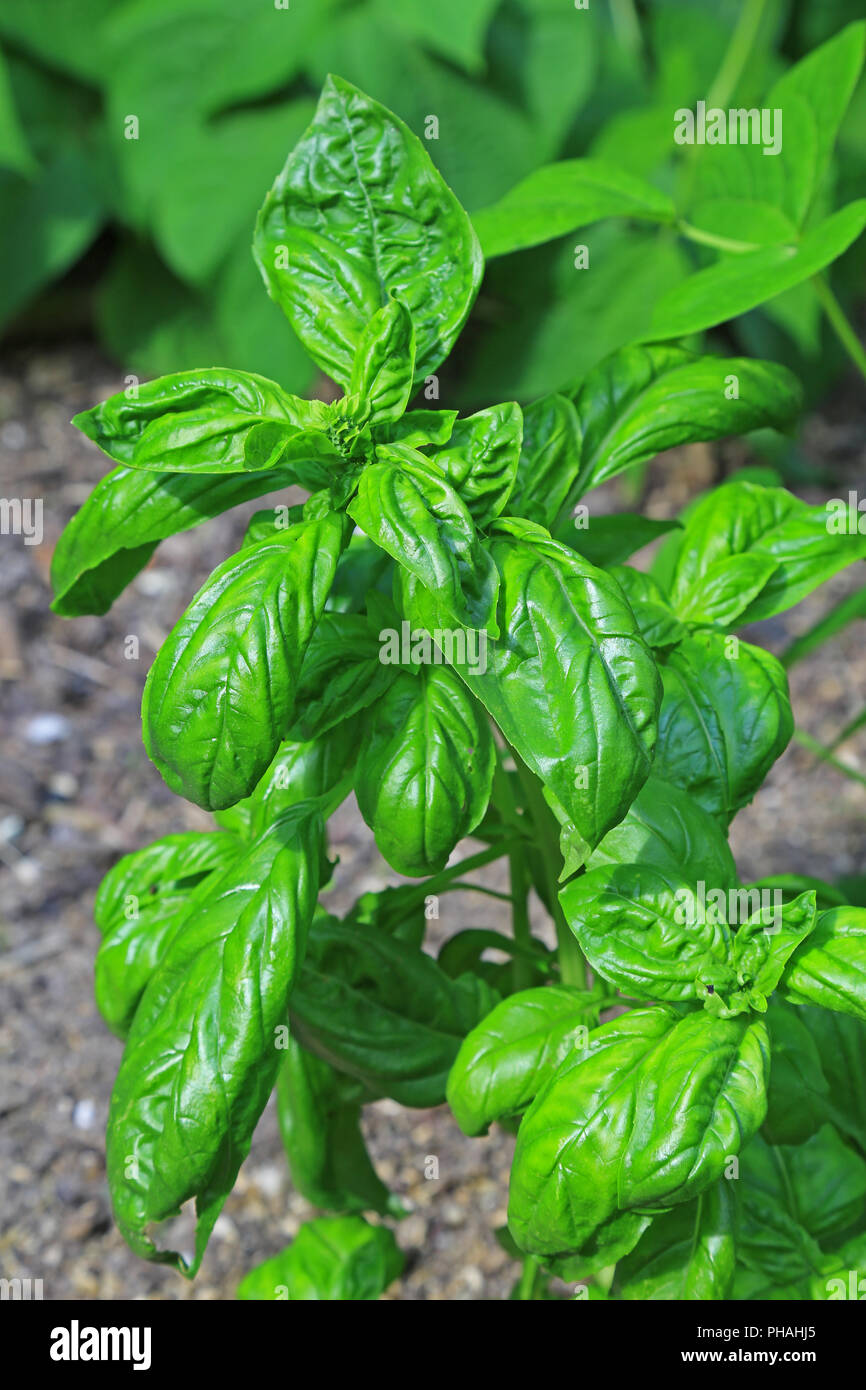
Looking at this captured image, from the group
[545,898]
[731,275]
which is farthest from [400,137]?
[545,898]

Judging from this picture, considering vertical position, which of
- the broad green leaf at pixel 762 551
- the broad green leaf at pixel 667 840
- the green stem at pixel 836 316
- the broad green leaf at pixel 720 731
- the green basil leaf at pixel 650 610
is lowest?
the broad green leaf at pixel 667 840

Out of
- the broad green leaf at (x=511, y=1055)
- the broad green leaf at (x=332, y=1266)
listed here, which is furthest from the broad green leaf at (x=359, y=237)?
the broad green leaf at (x=332, y=1266)

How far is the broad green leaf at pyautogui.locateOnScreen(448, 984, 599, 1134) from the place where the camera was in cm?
94

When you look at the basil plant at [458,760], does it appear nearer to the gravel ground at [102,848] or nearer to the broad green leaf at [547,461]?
the broad green leaf at [547,461]

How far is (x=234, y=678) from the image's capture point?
31.2 inches

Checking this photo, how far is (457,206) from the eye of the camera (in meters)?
0.92

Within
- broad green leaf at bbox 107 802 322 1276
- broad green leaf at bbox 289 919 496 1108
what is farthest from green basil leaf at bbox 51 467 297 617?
broad green leaf at bbox 289 919 496 1108

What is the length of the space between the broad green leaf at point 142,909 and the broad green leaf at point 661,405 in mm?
394

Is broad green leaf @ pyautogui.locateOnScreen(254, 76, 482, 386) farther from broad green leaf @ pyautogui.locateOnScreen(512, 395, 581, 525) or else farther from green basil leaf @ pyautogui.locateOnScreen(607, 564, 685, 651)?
green basil leaf @ pyautogui.locateOnScreen(607, 564, 685, 651)

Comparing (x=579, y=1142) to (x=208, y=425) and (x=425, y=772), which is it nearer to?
(x=425, y=772)

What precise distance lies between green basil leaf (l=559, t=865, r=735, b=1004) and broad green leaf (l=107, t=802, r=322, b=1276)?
0.59 feet

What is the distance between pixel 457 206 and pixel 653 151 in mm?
1556

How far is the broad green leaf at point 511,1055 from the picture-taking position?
3.08 feet
